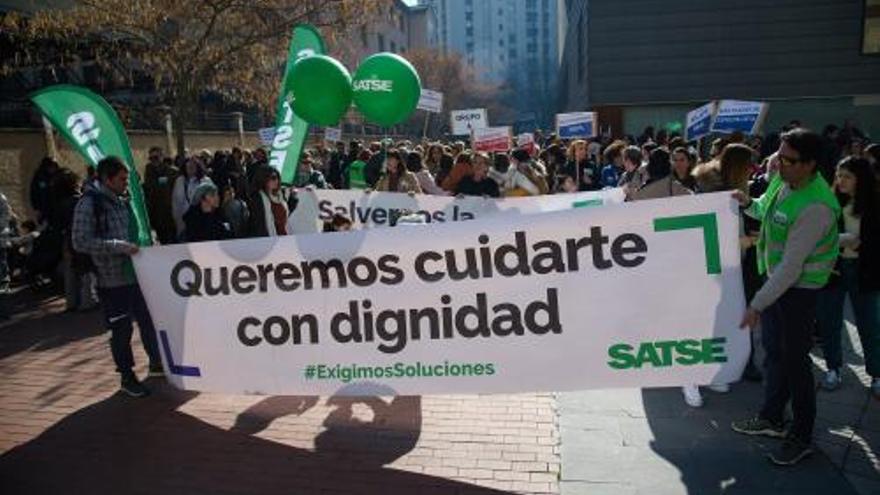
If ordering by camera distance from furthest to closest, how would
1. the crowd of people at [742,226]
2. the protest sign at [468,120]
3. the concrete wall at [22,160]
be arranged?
the concrete wall at [22,160] < the protest sign at [468,120] < the crowd of people at [742,226]

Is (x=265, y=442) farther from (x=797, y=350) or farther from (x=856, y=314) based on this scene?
(x=856, y=314)

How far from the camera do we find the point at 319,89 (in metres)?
8.63

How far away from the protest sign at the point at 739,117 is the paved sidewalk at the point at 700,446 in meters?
5.70

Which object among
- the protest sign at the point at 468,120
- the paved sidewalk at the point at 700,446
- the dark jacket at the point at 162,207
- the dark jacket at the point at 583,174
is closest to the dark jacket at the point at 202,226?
the paved sidewalk at the point at 700,446

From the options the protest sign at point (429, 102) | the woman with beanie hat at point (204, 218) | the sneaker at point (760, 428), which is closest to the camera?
the sneaker at point (760, 428)

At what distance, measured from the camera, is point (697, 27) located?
27.4 meters

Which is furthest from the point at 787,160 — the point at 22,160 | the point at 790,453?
the point at 22,160

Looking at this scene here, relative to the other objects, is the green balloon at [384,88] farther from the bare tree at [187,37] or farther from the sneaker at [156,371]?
the bare tree at [187,37]

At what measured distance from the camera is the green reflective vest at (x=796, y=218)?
4.29 metres

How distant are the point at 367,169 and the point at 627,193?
5870mm

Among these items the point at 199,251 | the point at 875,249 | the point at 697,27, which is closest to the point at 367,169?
the point at 199,251

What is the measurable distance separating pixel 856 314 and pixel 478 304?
3.15 metres

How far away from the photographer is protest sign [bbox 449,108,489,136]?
45.4 feet

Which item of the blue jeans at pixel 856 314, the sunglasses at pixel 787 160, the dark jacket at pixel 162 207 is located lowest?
the blue jeans at pixel 856 314
